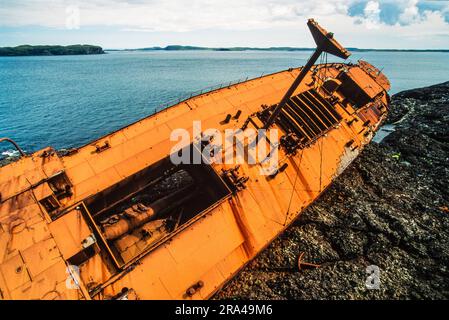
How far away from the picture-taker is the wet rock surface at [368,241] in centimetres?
996

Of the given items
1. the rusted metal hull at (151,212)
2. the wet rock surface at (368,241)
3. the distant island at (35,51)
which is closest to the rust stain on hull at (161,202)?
the rusted metal hull at (151,212)

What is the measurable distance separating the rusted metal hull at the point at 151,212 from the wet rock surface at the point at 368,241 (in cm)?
207

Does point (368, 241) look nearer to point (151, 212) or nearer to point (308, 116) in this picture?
point (308, 116)

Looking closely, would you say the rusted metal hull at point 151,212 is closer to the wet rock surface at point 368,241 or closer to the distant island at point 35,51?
the wet rock surface at point 368,241

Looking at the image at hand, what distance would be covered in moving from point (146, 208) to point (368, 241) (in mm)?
10034

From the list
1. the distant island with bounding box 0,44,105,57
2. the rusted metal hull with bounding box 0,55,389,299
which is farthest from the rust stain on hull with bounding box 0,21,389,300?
the distant island with bounding box 0,44,105,57

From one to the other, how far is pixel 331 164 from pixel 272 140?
338 cm

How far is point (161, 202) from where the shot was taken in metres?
12.1

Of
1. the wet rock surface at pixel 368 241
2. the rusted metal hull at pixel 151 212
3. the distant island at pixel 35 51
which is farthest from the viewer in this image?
the distant island at pixel 35 51

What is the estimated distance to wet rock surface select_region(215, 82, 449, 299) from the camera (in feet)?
32.7

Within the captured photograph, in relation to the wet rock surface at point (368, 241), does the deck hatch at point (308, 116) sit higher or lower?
higher

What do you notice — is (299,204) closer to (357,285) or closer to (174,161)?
(357,285)

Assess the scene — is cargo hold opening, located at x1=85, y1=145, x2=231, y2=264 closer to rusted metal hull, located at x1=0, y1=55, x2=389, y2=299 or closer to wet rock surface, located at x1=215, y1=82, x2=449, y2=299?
rusted metal hull, located at x1=0, y1=55, x2=389, y2=299

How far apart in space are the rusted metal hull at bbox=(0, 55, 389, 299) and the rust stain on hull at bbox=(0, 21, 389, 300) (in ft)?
0.10
